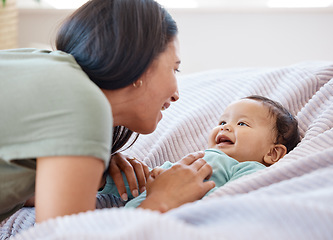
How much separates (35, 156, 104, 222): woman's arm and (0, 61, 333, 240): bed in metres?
0.06

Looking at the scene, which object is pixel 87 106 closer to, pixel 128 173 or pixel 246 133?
pixel 128 173

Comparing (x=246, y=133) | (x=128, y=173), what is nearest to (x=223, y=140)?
(x=246, y=133)

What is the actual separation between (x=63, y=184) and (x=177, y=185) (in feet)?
1.03

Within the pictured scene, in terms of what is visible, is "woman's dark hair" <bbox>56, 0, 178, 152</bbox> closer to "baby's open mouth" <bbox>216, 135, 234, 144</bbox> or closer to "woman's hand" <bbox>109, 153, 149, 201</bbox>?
"woman's hand" <bbox>109, 153, 149, 201</bbox>

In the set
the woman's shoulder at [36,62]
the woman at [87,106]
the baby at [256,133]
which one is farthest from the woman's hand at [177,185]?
the woman's shoulder at [36,62]

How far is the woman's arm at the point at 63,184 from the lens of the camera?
0.80m

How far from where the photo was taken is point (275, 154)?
4.41 ft

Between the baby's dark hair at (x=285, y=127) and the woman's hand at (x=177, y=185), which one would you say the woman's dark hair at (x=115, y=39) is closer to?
the woman's hand at (x=177, y=185)

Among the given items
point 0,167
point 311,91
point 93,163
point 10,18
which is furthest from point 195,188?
point 10,18

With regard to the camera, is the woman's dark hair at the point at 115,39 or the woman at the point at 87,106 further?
the woman's dark hair at the point at 115,39

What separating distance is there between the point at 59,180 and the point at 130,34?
0.34 m

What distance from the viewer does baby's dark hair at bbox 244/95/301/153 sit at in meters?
1.34

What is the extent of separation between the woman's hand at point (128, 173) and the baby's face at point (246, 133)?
9.8 inches

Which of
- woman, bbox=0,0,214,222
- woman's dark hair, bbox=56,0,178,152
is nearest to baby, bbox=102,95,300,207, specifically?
woman, bbox=0,0,214,222
